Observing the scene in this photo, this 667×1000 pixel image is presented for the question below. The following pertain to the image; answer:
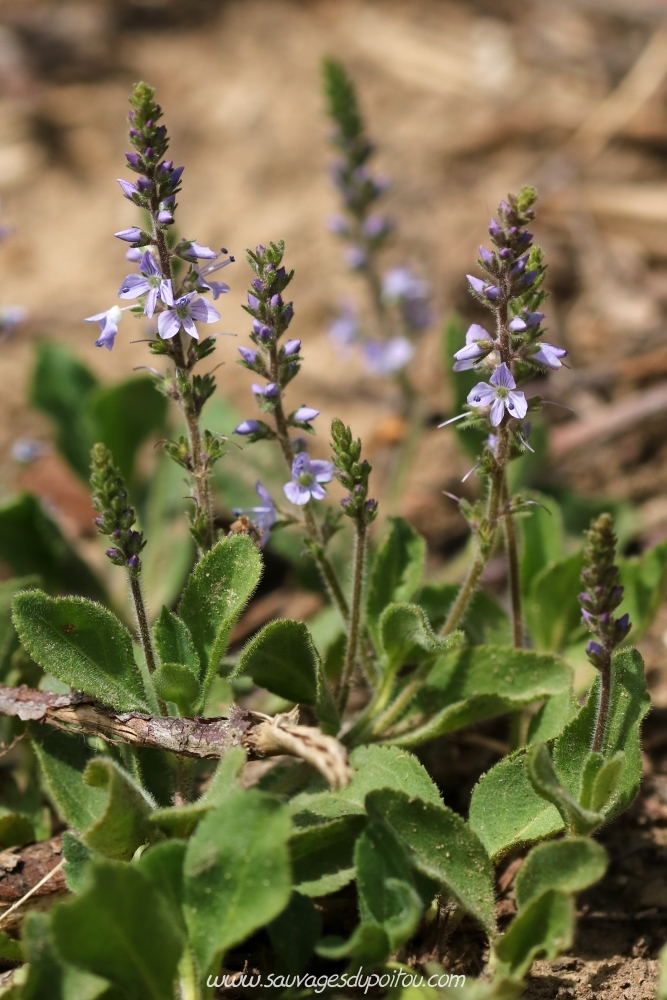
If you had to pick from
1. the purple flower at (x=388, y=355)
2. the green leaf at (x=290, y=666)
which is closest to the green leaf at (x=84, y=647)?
the green leaf at (x=290, y=666)

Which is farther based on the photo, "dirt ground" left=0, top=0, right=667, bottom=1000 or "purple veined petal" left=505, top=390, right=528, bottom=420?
"dirt ground" left=0, top=0, right=667, bottom=1000

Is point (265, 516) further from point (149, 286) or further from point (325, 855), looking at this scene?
point (325, 855)

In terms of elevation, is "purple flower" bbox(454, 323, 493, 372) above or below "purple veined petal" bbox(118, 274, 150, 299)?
below

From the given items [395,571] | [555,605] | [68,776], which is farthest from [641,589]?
[68,776]

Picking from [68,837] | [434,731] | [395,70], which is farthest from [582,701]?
[395,70]

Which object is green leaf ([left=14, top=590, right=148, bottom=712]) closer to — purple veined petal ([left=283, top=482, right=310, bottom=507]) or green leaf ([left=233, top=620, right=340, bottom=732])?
green leaf ([left=233, top=620, right=340, bottom=732])

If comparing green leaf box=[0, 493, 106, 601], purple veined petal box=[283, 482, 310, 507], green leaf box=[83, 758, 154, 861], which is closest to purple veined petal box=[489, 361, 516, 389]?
purple veined petal box=[283, 482, 310, 507]

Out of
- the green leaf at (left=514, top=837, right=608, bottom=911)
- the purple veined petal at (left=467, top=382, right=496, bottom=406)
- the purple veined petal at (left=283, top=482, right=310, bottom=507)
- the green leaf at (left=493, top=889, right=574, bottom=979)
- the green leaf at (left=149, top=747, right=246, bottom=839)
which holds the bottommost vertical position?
the green leaf at (left=493, top=889, right=574, bottom=979)
